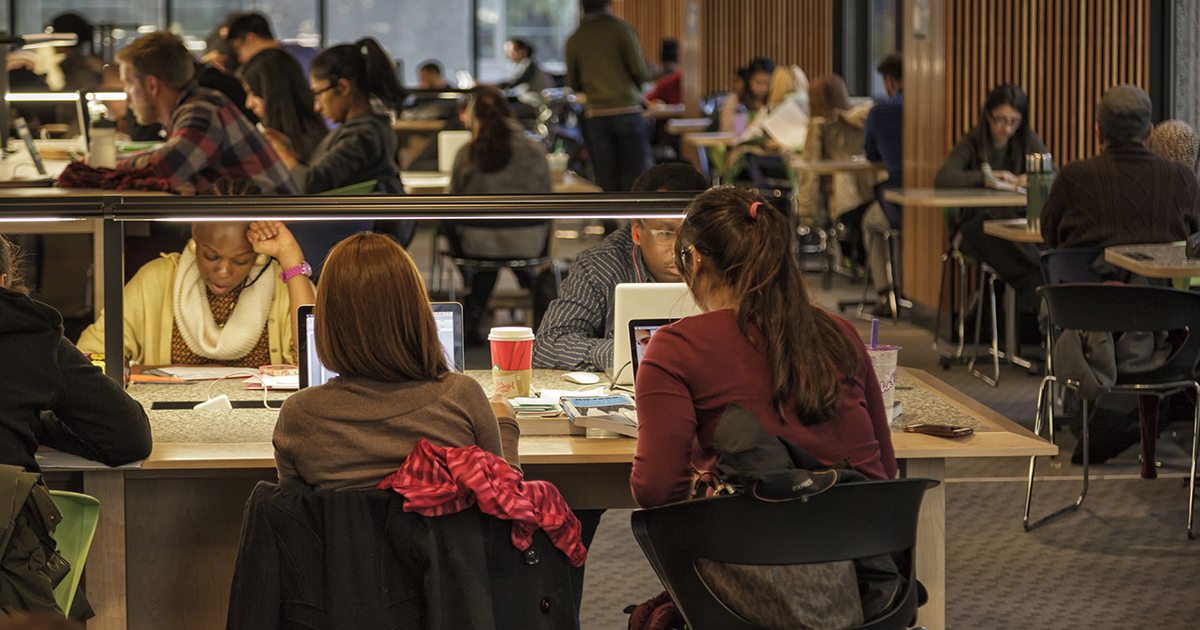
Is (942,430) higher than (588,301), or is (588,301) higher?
(588,301)

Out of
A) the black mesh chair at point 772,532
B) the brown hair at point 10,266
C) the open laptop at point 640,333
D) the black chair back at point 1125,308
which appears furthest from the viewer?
the black chair back at point 1125,308

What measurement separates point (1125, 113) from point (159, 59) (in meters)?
3.26

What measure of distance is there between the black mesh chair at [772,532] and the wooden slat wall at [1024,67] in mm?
5015

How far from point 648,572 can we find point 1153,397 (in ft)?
5.50

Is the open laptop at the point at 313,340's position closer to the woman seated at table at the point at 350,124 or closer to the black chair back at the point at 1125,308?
the black chair back at the point at 1125,308

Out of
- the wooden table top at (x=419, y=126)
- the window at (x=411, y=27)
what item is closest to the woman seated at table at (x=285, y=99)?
the wooden table top at (x=419, y=126)

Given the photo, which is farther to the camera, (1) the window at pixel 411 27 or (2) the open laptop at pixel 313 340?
(1) the window at pixel 411 27

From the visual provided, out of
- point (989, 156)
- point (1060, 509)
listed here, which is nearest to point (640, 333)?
point (1060, 509)

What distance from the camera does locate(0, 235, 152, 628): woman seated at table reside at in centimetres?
181

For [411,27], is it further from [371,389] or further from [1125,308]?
[371,389]

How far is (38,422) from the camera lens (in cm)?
207

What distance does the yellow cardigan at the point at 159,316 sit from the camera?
2939 mm

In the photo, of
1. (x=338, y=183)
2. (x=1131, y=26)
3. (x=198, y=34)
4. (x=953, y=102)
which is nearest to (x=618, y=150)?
(x=953, y=102)

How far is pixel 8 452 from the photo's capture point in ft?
6.54
